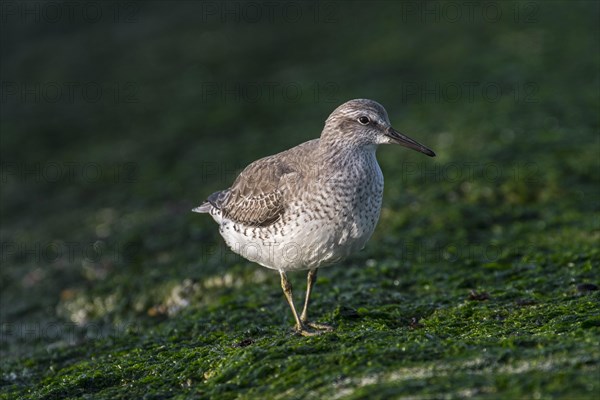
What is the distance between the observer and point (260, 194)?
9062 mm

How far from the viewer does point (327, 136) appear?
29.1ft

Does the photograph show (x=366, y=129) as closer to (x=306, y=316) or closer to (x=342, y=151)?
(x=342, y=151)

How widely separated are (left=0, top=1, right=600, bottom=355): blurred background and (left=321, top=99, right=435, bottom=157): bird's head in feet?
8.12

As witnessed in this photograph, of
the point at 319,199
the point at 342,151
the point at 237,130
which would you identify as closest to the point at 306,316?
the point at 319,199

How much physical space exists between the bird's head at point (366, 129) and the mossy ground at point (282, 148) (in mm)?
1962

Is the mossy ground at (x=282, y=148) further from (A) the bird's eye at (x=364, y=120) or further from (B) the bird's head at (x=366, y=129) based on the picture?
(A) the bird's eye at (x=364, y=120)

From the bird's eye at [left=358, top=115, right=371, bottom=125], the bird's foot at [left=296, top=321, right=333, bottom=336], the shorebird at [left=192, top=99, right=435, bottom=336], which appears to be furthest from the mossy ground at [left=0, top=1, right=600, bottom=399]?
the bird's eye at [left=358, top=115, right=371, bottom=125]

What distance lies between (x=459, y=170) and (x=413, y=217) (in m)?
1.70

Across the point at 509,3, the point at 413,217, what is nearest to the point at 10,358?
the point at 413,217

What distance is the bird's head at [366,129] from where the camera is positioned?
28.7ft

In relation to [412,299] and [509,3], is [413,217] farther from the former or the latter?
[509,3]

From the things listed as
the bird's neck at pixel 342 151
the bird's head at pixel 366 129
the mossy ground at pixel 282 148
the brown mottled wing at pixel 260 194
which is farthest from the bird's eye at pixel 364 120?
the mossy ground at pixel 282 148

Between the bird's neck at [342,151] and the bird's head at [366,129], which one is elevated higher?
the bird's head at [366,129]

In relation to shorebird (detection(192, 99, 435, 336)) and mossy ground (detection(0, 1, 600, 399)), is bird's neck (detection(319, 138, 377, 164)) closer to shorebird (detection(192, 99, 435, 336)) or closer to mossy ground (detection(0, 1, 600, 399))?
shorebird (detection(192, 99, 435, 336))
